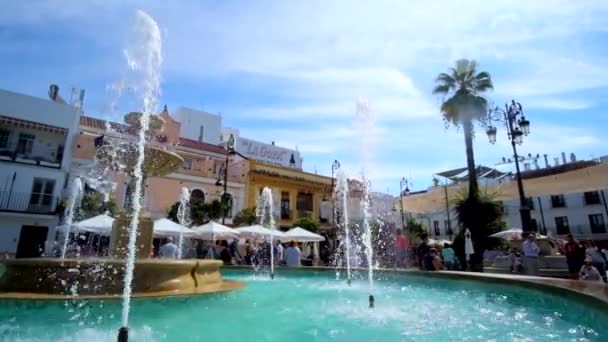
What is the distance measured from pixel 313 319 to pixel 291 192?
32.1 meters

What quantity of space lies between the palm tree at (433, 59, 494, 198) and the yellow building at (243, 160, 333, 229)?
698 inches

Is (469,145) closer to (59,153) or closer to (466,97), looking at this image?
(466,97)

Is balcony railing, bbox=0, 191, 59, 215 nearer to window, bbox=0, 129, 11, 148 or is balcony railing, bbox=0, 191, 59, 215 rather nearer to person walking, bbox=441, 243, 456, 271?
window, bbox=0, 129, 11, 148

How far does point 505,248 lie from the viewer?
56.9ft

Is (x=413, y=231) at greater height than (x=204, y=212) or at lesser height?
lesser

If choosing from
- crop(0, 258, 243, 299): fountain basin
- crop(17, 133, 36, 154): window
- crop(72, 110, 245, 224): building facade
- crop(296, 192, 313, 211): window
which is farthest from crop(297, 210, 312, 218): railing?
crop(0, 258, 243, 299): fountain basin

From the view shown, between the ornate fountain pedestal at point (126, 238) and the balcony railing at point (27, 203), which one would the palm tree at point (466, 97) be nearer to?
the ornate fountain pedestal at point (126, 238)

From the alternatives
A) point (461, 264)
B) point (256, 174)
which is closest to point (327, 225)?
point (256, 174)

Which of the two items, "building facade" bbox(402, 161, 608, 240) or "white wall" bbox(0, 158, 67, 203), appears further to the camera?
"white wall" bbox(0, 158, 67, 203)

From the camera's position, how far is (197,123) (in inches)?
1550

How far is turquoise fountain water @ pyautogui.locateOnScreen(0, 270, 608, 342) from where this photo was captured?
162 inches

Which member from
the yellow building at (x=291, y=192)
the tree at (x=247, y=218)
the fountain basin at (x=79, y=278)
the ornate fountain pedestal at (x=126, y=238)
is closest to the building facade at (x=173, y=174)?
the yellow building at (x=291, y=192)

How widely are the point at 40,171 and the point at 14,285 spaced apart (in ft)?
71.7

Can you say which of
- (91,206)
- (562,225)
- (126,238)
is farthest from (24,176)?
(562,225)
